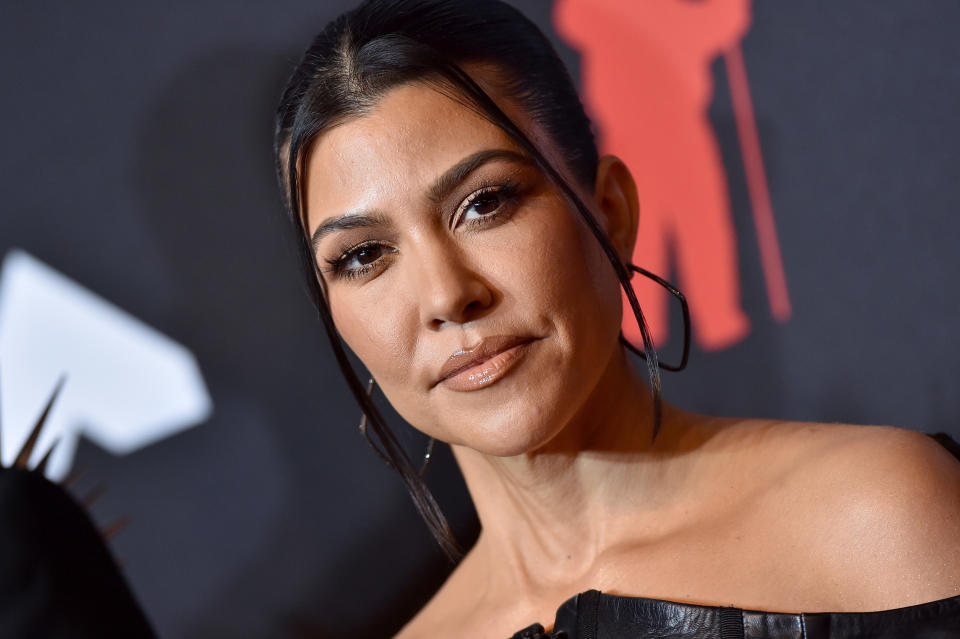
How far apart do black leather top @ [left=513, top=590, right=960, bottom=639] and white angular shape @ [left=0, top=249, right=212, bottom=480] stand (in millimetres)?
809

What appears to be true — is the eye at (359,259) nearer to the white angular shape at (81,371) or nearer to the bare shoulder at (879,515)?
the bare shoulder at (879,515)

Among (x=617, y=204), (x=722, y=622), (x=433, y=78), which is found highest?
(x=433, y=78)

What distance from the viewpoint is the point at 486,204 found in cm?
95

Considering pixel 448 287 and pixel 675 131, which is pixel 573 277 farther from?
pixel 675 131

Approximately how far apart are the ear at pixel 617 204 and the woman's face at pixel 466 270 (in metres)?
0.11

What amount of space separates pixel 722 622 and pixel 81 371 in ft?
3.67

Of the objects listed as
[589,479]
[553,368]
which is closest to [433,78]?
[553,368]

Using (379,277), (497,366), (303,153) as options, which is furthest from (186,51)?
(497,366)

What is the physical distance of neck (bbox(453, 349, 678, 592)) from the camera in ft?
3.45

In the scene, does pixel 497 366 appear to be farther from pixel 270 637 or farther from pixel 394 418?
pixel 270 637

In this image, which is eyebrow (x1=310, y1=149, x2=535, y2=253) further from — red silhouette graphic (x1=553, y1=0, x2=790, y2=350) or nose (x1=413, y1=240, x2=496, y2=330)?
red silhouette graphic (x1=553, y1=0, x2=790, y2=350)

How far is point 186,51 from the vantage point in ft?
5.22

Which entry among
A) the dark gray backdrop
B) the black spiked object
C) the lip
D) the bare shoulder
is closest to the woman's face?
the lip

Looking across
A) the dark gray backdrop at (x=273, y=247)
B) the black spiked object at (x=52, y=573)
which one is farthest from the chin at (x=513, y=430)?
the dark gray backdrop at (x=273, y=247)
